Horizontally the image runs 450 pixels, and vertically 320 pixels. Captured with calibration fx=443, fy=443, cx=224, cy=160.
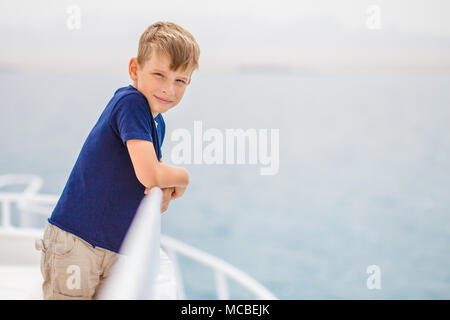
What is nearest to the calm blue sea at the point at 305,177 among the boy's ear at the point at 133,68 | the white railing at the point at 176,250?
the white railing at the point at 176,250

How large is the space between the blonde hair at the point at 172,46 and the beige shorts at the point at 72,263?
37 centimetres

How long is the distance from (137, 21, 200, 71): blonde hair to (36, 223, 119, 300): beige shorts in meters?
0.37

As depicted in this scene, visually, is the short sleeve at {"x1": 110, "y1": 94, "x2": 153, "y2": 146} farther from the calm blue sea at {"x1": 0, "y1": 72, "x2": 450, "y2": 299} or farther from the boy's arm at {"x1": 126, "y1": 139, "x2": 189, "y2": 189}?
the calm blue sea at {"x1": 0, "y1": 72, "x2": 450, "y2": 299}

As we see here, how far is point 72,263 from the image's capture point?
0.84 m

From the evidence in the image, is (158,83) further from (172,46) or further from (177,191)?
(177,191)

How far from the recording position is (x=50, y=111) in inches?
942

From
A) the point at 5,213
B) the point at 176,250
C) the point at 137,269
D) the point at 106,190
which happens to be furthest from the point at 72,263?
the point at 5,213

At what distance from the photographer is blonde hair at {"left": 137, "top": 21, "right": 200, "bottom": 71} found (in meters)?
0.84

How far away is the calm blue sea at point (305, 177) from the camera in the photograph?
11.4m

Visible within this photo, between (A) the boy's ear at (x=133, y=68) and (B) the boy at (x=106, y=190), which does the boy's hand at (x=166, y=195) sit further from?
(A) the boy's ear at (x=133, y=68)

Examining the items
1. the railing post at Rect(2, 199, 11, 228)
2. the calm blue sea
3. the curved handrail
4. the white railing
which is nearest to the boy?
the white railing

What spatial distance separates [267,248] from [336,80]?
21.7m

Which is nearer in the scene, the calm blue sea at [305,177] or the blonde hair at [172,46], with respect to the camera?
the blonde hair at [172,46]
